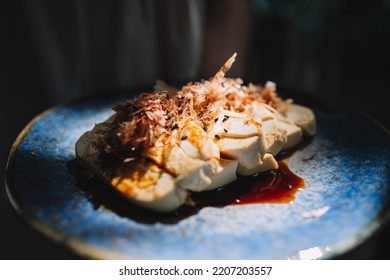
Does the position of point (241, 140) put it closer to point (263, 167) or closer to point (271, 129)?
point (263, 167)

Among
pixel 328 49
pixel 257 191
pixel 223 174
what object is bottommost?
pixel 328 49

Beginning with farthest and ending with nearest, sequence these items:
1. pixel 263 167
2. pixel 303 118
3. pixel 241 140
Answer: pixel 303 118
pixel 263 167
pixel 241 140

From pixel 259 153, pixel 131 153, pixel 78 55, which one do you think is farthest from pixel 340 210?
pixel 78 55

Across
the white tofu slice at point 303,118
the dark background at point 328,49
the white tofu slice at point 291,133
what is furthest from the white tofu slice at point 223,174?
the dark background at point 328,49

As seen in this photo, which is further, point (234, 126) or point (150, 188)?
point (234, 126)

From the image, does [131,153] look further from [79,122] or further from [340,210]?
[340,210]

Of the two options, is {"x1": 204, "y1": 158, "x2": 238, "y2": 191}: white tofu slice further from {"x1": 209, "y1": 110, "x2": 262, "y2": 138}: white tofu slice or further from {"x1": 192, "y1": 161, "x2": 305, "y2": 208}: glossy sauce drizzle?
{"x1": 209, "y1": 110, "x2": 262, "y2": 138}: white tofu slice

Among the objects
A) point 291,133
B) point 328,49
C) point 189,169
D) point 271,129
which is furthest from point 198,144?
point 328,49

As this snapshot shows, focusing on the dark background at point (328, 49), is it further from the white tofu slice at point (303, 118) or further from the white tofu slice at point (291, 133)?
the white tofu slice at point (291, 133)
